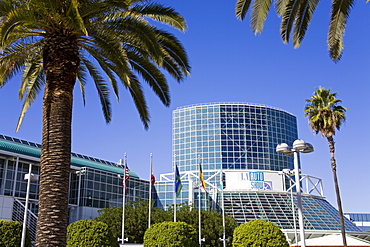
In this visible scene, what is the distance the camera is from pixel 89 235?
2141 cm

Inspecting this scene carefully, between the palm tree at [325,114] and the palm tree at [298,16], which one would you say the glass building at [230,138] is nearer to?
the palm tree at [325,114]

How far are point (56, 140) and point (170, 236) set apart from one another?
12.0 m

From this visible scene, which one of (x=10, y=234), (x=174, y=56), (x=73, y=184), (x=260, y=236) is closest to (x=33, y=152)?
(x=73, y=184)

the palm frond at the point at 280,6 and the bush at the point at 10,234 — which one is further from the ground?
the palm frond at the point at 280,6

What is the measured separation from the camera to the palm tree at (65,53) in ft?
43.3

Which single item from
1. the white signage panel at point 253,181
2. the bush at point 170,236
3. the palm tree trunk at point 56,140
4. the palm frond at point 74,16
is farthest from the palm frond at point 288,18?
the white signage panel at point 253,181

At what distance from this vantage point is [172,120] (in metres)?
101

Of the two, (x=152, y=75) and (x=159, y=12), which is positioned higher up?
(x=159, y=12)

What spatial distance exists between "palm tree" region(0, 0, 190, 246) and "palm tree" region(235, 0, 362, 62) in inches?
106

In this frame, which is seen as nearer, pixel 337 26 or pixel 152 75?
pixel 337 26

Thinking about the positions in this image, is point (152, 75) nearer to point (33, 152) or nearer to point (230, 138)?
point (33, 152)

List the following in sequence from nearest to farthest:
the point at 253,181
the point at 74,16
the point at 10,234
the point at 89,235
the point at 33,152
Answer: the point at 74,16 < the point at 89,235 < the point at 10,234 < the point at 33,152 < the point at 253,181

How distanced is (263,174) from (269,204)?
719 centimetres

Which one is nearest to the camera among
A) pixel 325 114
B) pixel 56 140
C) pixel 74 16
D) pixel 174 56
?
pixel 74 16
